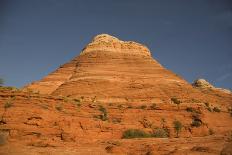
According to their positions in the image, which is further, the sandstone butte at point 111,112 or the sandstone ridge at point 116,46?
the sandstone ridge at point 116,46

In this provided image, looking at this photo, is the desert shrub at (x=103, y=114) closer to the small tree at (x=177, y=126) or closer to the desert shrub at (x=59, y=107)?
the desert shrub at (x=59, y=107)

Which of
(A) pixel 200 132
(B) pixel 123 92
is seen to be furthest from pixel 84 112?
(B) pixel 123 92

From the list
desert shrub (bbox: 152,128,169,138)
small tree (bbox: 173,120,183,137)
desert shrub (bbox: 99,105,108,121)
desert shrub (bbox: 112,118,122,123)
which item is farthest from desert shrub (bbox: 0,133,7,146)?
small tree (bbox: 173,120,183,137)

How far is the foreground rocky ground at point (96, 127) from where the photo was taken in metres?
21.1

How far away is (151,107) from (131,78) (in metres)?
11.9

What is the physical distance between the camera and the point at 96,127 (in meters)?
27.2

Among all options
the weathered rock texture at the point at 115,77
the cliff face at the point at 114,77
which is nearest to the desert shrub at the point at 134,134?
the weathered rock texture at the point at 115,77

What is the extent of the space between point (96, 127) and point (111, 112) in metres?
4.59

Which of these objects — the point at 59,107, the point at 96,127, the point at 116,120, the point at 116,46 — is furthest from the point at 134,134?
the point at 116,46

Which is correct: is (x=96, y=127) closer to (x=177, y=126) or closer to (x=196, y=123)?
(x=177, y=126)

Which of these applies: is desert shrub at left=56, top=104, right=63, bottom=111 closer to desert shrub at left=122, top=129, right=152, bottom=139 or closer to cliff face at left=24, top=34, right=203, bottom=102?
desert shrub at left=122, top=129, right=152, bottom=139

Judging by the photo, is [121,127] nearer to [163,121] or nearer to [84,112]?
[84,112]

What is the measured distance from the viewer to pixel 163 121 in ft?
108

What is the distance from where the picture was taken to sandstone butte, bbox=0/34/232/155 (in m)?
22.0
